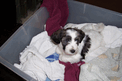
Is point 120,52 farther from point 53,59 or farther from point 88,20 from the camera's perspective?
point 53,59

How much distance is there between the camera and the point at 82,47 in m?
1.82

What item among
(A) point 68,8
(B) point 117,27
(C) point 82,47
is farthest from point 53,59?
(B) point 117,27

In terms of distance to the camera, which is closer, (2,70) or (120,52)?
(2,70)

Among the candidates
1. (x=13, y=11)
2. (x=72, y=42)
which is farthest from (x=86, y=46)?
(x=13, y=11)

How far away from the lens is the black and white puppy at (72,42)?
1.50 m

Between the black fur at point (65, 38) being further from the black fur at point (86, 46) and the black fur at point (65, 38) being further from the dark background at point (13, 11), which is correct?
the dark background at point (13, 11)

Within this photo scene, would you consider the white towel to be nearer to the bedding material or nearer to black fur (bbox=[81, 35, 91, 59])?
the bedding material

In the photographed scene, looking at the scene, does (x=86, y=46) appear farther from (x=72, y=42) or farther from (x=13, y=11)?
(x=13, y=11)

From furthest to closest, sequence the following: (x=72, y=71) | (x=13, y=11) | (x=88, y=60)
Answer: (x=13, y=11) → (x=88, y=60) → (x=72, y=71)

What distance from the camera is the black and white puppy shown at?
150cm

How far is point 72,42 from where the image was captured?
4.98ft

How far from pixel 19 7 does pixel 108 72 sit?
2.44m

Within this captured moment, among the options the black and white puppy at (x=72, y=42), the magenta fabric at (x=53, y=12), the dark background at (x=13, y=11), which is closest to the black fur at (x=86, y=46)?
the black and white puppy at (x=72, y=42)

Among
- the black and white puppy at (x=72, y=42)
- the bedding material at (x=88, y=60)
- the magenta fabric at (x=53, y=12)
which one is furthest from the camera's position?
the magenta fabric at (x=53, y=12)
